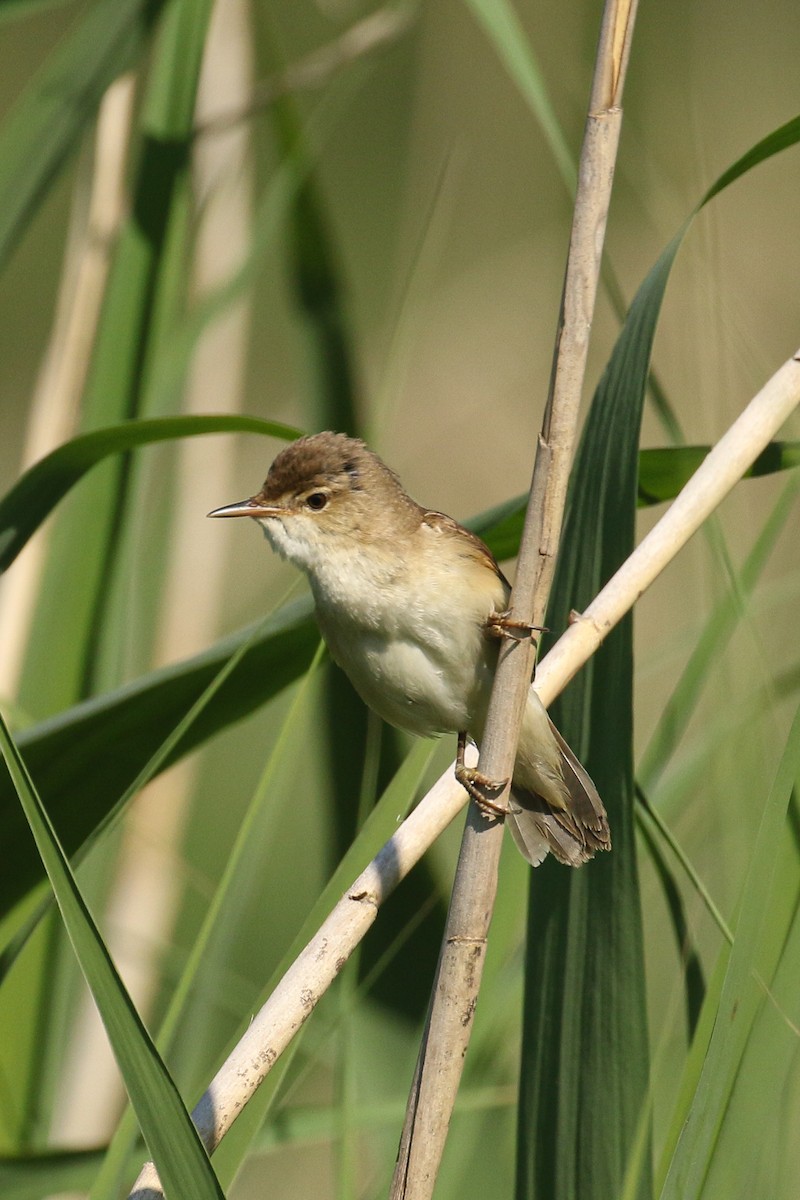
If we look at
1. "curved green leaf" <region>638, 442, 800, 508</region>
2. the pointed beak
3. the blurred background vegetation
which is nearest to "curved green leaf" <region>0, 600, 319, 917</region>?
the blurred background vegetation

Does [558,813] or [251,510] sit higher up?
[251,510]

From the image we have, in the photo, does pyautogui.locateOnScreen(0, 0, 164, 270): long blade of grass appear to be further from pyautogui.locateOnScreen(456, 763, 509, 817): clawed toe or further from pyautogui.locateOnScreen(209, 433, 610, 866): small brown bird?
pyautogui.locateOnScreen(456, 763, 509, 817): clawed toe

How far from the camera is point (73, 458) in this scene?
1.33 metres

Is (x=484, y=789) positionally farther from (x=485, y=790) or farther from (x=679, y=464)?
(x=679, y=464)

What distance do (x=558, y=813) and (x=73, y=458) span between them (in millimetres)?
789

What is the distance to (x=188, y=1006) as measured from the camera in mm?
1427

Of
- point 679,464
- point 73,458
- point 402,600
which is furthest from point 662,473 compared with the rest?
point 73,458

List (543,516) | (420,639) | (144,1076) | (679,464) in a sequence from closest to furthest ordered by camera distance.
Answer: (144,1076) → (543,516) → (679,464) → (420,639)

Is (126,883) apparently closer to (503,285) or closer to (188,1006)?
(188,1006)

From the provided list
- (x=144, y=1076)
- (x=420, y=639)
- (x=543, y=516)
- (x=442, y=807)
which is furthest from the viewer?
(x=420, y=639)

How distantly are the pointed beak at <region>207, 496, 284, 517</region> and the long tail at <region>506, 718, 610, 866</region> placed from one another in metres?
0.50

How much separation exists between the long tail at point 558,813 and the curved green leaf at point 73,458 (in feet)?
1.70

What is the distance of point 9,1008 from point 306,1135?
0.40 metres

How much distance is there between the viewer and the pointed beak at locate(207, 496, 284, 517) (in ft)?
5.36
